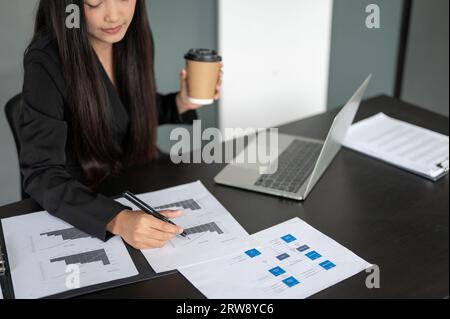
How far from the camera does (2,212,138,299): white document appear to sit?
1.04 m

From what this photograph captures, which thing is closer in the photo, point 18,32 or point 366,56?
point 18,32

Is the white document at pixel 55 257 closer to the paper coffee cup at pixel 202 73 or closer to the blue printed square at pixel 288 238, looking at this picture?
the blue printed square at pixel 288 238

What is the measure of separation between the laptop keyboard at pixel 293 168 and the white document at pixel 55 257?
1.39 ft

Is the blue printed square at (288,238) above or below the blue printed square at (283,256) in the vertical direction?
above

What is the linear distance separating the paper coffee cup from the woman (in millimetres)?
138

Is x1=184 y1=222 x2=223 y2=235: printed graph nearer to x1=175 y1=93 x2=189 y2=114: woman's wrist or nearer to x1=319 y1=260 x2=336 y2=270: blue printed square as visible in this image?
x1=319 y1=260 x2=336 y2=270: blue printed square

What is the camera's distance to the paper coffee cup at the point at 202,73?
1457 mm

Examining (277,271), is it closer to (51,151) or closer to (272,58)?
(51,151)

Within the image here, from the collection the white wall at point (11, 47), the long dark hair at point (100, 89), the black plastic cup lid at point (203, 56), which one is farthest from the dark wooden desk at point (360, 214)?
the white wall at point (11, 47)

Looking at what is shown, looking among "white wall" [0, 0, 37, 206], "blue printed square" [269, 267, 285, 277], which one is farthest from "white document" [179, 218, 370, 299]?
"white wall" [0, 0, 37, 206]

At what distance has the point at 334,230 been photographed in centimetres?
123

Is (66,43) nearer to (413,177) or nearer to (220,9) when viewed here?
(413,177)
